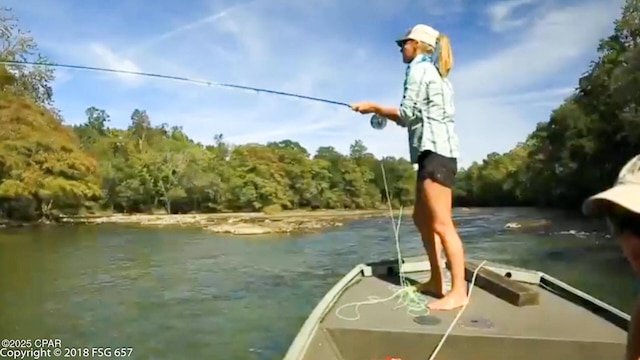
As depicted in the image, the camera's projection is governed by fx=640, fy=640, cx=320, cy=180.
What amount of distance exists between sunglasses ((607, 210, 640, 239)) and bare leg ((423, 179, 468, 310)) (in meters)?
2.13

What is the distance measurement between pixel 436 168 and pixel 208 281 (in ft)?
31.7

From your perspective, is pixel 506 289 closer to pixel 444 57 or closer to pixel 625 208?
pixel 444 57

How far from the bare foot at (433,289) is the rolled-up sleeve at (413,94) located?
3.18 feet

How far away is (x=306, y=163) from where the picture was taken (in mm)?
49031

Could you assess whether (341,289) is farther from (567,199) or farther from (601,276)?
A: (567,199)

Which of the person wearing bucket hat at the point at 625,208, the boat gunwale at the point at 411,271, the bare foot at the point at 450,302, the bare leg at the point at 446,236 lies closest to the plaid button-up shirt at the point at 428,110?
the bare leg at the point at 446,236

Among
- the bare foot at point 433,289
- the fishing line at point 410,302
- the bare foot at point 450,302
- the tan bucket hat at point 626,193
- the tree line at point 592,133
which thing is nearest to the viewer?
the tan bucket hat at point 626,193

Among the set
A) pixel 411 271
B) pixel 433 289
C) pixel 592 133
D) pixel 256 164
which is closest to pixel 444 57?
pixel 433 289

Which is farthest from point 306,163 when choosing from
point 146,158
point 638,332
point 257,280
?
point 638,332

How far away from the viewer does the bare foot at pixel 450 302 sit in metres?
3.32

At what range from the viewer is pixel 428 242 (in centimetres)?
360

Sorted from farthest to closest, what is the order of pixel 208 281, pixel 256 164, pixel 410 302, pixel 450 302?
pixel 256 164 → pixel 208 281 → pixel 410 302 → pixel 450 302

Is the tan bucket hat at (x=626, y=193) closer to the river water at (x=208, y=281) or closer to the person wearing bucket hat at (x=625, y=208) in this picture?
the person wearing bucket hat at (x=625, y=208)

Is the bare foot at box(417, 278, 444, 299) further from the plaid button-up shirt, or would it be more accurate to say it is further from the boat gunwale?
the plaid button-up shirt
